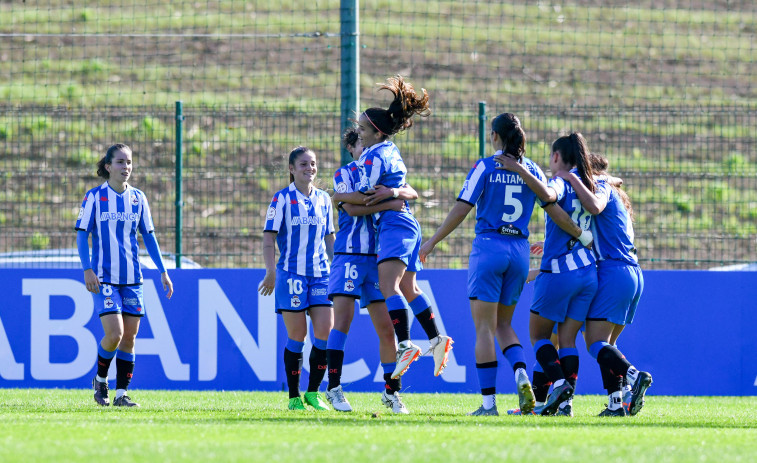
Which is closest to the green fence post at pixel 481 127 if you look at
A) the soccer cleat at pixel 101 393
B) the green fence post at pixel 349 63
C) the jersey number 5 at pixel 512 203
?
the green fence post at pixel 349 63

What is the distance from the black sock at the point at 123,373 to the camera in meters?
8.53

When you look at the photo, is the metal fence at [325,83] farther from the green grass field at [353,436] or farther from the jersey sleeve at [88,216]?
the green grass field at [353,436]

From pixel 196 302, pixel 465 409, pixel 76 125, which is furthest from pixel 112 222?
pixel 76 125

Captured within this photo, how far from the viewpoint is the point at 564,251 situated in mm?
7527

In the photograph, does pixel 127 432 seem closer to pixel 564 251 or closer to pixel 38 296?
pixel 564 251

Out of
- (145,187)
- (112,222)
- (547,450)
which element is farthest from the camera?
Answer: (145,187)

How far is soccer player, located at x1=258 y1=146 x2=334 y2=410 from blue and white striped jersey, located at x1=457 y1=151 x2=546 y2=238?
1346 mm

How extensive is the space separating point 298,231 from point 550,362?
213cm

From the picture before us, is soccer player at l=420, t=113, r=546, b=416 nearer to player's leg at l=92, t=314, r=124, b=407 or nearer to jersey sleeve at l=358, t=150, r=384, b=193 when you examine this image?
jersey sleeve at l=358, t=150, r=384, b=193

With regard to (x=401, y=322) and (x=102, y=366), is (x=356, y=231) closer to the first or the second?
(x=401, y=322)

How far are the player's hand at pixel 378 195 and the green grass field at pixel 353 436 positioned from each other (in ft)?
4.81

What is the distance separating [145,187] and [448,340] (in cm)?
1391

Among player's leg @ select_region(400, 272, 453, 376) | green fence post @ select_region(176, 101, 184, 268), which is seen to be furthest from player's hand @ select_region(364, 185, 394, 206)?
green fence post @ select_region(176, 101, 184, 268)

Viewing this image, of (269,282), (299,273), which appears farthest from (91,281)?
(299,273)
